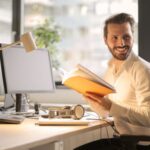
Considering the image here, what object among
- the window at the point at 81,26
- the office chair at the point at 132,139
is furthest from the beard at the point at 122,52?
the window at the point at 81,26

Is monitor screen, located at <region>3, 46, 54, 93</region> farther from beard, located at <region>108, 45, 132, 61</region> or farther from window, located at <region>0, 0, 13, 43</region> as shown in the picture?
window, located at <region>0, 0, 13, 43</region>

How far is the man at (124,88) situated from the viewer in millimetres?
2004

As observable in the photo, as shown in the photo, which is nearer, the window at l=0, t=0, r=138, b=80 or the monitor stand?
the monitor stand

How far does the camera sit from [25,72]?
258cm

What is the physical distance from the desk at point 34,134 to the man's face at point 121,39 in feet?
1.53

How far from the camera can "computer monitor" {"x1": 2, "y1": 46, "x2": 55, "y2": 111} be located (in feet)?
8.00

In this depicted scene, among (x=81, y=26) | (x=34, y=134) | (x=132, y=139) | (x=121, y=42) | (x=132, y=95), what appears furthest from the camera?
(x=81, y=26)

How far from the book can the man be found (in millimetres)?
56

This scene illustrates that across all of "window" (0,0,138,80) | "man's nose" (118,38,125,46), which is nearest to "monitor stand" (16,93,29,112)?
"man's nose" (118,38,125,46)

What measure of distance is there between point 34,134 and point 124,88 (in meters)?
0.76

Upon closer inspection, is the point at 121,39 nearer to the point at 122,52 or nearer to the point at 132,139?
the point at 122,52

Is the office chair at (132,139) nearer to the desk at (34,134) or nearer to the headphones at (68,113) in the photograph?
the desk at (34,134)

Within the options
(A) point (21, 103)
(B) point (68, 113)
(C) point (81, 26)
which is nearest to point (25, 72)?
(A) point (21, 103)

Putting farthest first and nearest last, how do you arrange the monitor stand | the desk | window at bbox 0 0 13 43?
window at bbox 0 0 13 43
the monitor stand
the desk
